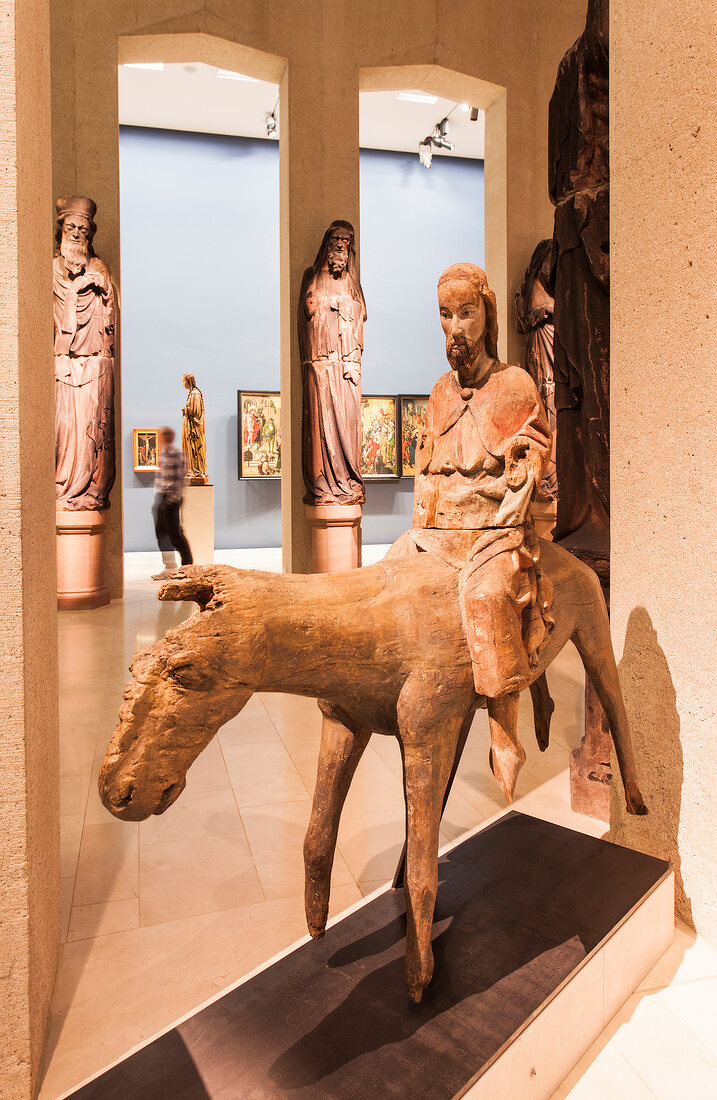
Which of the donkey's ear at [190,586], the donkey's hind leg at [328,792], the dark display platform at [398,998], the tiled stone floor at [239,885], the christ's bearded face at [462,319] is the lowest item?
the tiled stone floor at [239,885]

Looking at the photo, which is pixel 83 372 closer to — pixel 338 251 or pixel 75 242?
pixel 75 242

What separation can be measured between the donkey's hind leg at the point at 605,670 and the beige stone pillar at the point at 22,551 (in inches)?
62.8

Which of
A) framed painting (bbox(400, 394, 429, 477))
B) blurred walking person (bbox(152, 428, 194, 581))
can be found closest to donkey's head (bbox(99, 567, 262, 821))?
blurred walking person (bbox(152, 428, 194, 581))

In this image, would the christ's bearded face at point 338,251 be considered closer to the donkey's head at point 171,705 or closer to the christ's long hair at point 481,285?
the christ's long hair at point 481,285

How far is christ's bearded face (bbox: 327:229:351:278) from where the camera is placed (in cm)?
862

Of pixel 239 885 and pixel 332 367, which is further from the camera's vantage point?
pixel 332 367

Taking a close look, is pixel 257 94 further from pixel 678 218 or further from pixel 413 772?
pixel 413 772

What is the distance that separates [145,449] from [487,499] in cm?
1297

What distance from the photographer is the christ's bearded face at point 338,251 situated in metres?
8.62

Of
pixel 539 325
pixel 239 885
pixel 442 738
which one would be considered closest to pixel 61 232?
pixel 539 325

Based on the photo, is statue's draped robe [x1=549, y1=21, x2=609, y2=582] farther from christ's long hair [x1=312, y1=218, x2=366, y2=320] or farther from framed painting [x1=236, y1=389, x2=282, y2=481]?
framed painting [x1=236, y1=389, x2=282, y2=481]

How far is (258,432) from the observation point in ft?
48.5

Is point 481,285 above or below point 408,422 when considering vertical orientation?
below

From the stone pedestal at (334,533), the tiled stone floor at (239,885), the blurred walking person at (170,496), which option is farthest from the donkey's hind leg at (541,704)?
the blurred walking person at (170,496)
